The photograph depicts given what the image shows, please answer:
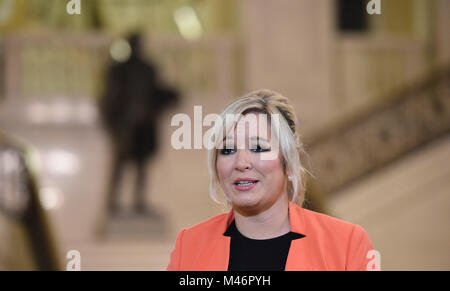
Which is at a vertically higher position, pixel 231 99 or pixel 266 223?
pixel 231 99

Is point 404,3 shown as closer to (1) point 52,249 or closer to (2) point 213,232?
(1) point 52,249

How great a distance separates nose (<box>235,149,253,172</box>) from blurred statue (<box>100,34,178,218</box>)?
21.7 ft

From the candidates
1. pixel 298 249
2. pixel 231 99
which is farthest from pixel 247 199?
pixel 231 99

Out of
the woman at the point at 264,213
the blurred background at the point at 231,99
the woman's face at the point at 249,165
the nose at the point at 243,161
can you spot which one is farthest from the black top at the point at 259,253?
the blurred background at the point at 231,99

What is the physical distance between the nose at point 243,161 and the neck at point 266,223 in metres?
0.16

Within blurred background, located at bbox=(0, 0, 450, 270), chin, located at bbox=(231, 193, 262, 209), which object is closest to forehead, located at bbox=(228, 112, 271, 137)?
chin, located at bbox=(231, 193, 262, 209)

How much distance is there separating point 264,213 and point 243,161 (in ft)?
0.59

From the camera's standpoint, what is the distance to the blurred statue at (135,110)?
331 inches

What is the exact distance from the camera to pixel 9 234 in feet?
19.3

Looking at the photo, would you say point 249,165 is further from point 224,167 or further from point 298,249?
point 298,249

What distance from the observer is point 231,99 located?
32.2 feet

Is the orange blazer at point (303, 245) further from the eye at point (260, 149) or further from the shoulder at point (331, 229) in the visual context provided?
the eye at point (260, 149)

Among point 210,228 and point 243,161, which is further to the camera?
point 210,228

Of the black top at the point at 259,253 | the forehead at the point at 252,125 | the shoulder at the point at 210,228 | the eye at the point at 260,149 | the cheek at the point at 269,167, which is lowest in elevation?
the black top at the point at 259,253
